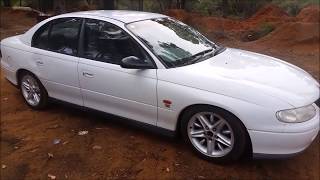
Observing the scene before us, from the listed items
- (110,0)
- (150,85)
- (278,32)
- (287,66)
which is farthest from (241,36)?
(150,85)

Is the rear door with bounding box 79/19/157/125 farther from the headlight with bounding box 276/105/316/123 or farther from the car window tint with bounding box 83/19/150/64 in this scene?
the headlight with bounding box 276/105/316/123

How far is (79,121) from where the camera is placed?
19.2 ft

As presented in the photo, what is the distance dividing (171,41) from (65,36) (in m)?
1.57

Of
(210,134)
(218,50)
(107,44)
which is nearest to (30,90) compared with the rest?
(107,44)

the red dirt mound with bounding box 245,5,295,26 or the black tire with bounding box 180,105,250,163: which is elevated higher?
the black tire with bounding box 180,105,250,163

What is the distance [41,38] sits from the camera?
594 centimetres

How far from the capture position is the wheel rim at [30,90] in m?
6.16

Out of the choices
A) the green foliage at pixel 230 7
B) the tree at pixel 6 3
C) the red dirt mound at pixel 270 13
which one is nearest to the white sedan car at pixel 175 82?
the red dirt mound at pixel 270 13

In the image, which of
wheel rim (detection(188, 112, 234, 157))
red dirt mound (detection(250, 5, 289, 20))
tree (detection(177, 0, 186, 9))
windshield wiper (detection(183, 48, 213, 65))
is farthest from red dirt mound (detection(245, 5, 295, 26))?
wheel rim (detection(188, 112, 234, 157))

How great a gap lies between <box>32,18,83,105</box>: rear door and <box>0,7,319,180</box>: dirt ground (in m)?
0.46

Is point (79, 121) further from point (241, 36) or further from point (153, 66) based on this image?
point (241, 36)

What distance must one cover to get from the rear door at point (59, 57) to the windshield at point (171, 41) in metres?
0.95

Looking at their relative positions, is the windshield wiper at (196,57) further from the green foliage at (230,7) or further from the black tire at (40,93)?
the green foliage at (230,7)

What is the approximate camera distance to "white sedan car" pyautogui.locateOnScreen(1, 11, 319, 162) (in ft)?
13.2
